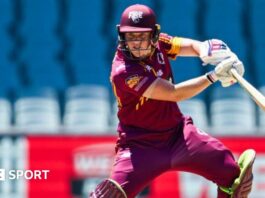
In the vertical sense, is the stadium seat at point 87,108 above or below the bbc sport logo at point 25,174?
above

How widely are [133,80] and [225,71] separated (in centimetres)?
49

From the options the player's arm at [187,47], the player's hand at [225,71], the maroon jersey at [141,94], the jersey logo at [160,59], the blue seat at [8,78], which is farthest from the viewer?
the blue seat at [8,78]

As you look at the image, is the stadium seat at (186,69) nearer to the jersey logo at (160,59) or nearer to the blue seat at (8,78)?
the blue seat at (8,78)

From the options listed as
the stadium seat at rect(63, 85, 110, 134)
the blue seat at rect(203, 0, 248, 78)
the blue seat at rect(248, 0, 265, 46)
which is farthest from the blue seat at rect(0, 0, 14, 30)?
the blue seat at rect(248, 0, 265, 46)

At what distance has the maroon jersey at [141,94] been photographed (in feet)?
16.9

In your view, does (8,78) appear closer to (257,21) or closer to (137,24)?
(257,21)

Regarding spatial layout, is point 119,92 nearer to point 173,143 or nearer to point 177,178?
point 173,143

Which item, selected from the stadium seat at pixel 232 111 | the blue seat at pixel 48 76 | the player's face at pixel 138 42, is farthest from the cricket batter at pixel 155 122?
the blue seat at pixel 48 76

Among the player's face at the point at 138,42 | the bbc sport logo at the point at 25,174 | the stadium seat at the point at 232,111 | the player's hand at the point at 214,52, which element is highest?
the player's face at the point at 138,42

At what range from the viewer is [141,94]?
512 cm

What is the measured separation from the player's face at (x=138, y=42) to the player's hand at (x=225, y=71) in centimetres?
37

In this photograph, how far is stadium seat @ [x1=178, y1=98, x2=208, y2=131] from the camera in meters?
7.86

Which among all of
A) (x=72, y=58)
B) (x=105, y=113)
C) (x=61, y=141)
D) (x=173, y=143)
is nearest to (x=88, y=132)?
(x=61, y=141)

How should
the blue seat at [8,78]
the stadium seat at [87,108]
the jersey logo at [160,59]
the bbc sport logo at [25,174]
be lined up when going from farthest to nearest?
the blue seat at [8,78] → the stadium seat at [87,108] → the bbc sport logo at [25,174] → the jersey logo at [160,59]
